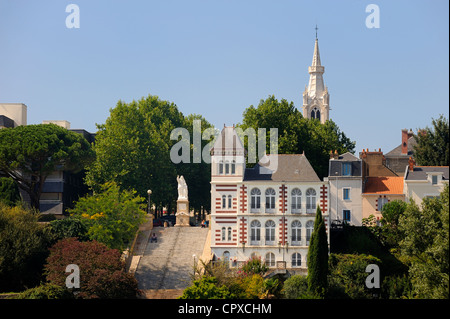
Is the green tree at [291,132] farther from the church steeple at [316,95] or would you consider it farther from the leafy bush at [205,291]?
the church steeple at [316,95]

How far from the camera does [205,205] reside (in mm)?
115625

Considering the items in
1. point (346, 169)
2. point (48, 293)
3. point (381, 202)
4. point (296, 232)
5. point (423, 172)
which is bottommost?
point (48, 293)

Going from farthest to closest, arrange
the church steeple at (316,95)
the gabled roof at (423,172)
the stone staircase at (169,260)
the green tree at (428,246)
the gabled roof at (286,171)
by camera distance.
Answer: the church steeple at (316,95), the gabled roof at (423,172), the gabled roof at (286,171), the stone staircase at (169,260), the green tree at (428,246)

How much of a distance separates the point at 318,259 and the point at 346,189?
51.1 ft

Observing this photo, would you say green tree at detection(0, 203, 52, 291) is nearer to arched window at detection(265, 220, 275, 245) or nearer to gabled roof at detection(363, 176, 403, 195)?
arched window at detection(265, 220, 275, 245)

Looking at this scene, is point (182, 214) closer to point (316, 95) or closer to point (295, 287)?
point (295, 287)

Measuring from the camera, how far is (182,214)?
9750 cm

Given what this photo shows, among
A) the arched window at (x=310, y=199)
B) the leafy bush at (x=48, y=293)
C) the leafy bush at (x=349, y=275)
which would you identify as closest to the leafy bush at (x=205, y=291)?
the leafy bush at (x=48, y=293)

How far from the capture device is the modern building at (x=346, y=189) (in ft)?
302

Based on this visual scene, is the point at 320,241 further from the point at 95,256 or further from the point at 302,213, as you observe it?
the point at 95,256

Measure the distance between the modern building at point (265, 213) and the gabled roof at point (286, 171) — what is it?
0.32 feet

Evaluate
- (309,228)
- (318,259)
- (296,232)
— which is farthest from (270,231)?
(318,259)
